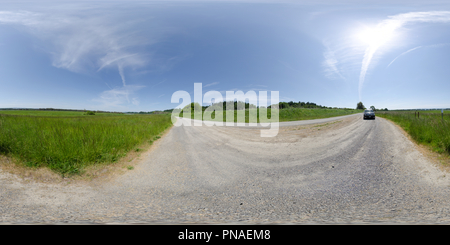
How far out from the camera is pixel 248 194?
10.5 feet

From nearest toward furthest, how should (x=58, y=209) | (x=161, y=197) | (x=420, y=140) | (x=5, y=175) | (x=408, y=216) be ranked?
(x=408, y=216) < (x=58, y=209) < (x=161, y=197) < (x=5, y=175) < (x=420, y=140)

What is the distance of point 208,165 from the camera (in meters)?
4.91

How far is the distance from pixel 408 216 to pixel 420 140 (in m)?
7.27

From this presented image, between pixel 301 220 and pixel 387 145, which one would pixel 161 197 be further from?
pixel 387 145

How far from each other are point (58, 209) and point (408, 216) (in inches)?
221

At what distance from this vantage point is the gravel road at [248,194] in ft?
8.46

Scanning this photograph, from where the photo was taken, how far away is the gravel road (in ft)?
8.46

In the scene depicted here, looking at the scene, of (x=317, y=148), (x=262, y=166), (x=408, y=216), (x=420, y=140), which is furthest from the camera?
(x=420, y=140)

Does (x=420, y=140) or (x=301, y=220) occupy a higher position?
(x=420, y=140)
